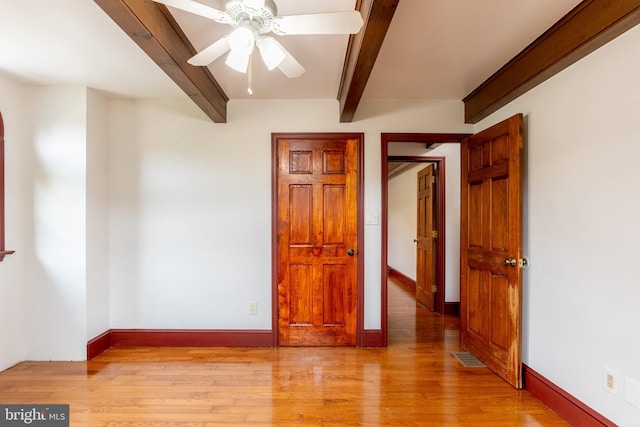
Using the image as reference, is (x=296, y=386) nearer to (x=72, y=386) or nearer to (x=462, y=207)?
(x=72, y=386)

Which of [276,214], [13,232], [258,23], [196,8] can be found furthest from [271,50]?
[13,232]

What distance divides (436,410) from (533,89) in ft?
7.80

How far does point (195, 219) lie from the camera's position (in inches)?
123

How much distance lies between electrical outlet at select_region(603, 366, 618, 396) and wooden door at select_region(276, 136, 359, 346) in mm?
1854

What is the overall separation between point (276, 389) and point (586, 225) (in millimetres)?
2312

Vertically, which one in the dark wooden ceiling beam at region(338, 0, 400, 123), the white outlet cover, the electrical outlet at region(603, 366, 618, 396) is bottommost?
the electrical outlet at region(603, 366, 618, 396)

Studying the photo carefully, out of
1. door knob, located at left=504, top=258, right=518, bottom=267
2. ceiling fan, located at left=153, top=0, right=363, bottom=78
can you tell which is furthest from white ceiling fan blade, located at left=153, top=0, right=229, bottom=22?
door knob, located at left=504, top=258, right=518, bottom=267

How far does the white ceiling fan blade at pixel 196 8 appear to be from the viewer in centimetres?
132

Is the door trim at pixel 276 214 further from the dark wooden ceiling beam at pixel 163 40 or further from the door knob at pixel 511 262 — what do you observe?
the door knob at pixel 511 262

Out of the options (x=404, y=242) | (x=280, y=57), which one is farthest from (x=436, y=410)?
(x=404, y=242)

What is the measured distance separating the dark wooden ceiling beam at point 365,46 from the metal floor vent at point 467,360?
2413 millimetres

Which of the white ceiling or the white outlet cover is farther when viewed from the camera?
the white outlet cover

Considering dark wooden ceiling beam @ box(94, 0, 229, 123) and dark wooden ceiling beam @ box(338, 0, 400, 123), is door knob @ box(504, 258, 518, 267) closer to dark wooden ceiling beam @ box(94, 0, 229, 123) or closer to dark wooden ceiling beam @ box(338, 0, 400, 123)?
dark wooden ceiling beam @ box(338, 0, 400, 123)

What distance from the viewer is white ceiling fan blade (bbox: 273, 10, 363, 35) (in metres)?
1.36
